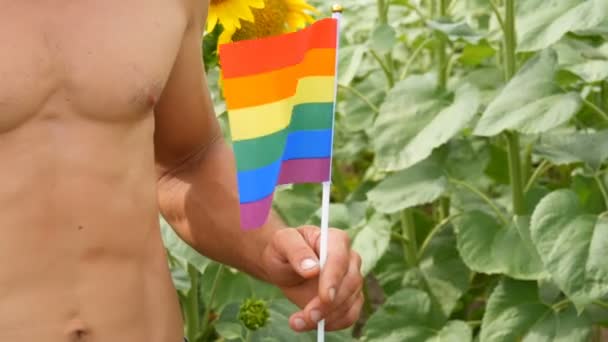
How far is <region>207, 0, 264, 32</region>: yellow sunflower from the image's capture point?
1.93 metres

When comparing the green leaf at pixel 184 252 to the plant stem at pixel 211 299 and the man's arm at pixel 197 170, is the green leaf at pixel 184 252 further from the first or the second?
the man's arm at pixel 197 170

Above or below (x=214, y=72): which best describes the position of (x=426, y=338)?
below

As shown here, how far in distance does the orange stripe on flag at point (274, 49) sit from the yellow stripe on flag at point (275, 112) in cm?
4

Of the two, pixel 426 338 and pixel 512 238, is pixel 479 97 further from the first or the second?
pixel 426 338

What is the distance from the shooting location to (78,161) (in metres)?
1.39

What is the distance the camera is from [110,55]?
1.40m

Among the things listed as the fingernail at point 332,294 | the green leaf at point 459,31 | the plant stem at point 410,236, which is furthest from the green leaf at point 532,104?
the fingernail at point 332,294

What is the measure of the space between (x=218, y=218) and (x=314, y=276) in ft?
0.73

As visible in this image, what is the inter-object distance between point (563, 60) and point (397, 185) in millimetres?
428

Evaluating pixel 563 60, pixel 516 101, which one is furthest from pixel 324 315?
pixel 563 60

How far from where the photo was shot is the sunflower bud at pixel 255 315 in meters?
2.32

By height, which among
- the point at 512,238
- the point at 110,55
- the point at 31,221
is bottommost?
the point at 512,238

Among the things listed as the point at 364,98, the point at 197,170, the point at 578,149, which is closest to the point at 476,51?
the point at 364,98

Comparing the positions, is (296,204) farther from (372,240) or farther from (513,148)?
(513,148)
